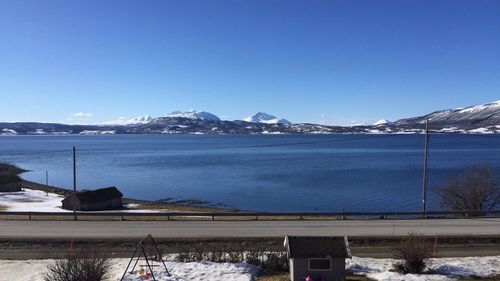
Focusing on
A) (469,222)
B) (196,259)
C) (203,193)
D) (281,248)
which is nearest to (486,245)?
(469,222)

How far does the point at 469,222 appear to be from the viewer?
106 ft

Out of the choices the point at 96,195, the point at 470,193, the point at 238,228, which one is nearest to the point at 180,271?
the point at 238,228

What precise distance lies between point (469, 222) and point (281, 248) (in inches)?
588

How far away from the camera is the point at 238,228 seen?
98.1 feet

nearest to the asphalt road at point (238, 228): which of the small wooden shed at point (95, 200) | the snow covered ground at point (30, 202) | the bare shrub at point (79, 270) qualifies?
the bare shrub at point (79, 270)

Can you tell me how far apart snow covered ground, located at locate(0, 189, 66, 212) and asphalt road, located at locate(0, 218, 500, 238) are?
16.3 m

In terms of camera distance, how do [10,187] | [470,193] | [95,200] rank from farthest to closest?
1. [10,187]
2. [95,200]
3. [470,193]

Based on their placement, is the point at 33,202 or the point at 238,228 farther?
the point at 33,202

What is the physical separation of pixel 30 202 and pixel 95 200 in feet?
31.6

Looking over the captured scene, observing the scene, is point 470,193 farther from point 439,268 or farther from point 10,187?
point 10,187

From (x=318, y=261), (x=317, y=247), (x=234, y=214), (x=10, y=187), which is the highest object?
(x=317, y=247)

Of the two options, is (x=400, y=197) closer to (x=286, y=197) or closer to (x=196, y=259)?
(x=286, y=197)

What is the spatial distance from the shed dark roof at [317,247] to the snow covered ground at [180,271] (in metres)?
2.13

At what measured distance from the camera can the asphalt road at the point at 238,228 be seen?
91.1ft
